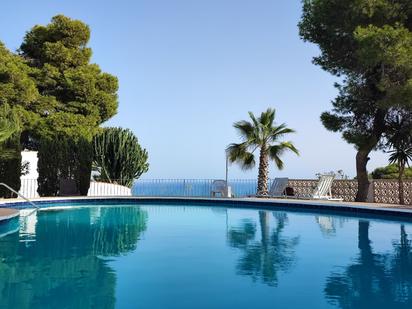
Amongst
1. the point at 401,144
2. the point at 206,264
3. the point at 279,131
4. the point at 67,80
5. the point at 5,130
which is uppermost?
the point at 67,80

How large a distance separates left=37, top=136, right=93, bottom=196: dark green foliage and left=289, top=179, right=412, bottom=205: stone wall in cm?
950

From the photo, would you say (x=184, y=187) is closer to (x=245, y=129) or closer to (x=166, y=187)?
(x=166, y=187)

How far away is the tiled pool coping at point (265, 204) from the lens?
42.0ft

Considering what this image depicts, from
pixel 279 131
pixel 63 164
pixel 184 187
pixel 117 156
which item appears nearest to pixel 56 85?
pixel 117 156

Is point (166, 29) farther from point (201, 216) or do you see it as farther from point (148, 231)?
point (148, 231)

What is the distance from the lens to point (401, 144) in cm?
1568

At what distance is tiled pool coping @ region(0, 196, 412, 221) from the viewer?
12.8m

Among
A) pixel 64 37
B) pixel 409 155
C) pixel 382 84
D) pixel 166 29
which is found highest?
pixel 64 37

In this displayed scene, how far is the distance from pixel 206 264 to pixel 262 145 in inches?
500

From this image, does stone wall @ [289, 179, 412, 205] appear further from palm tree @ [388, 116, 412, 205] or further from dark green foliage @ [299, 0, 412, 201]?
dark green foliage @ [299, 0, 412, 201]

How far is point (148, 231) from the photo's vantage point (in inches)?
402

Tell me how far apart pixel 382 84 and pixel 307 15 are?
177 inches

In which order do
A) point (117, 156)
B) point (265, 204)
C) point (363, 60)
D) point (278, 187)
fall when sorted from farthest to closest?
point (117, 156) → point (278, 187) → point (265, 204) → point (363, 60)

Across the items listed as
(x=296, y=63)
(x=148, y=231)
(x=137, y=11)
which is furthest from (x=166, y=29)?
(x=148, y=231)
